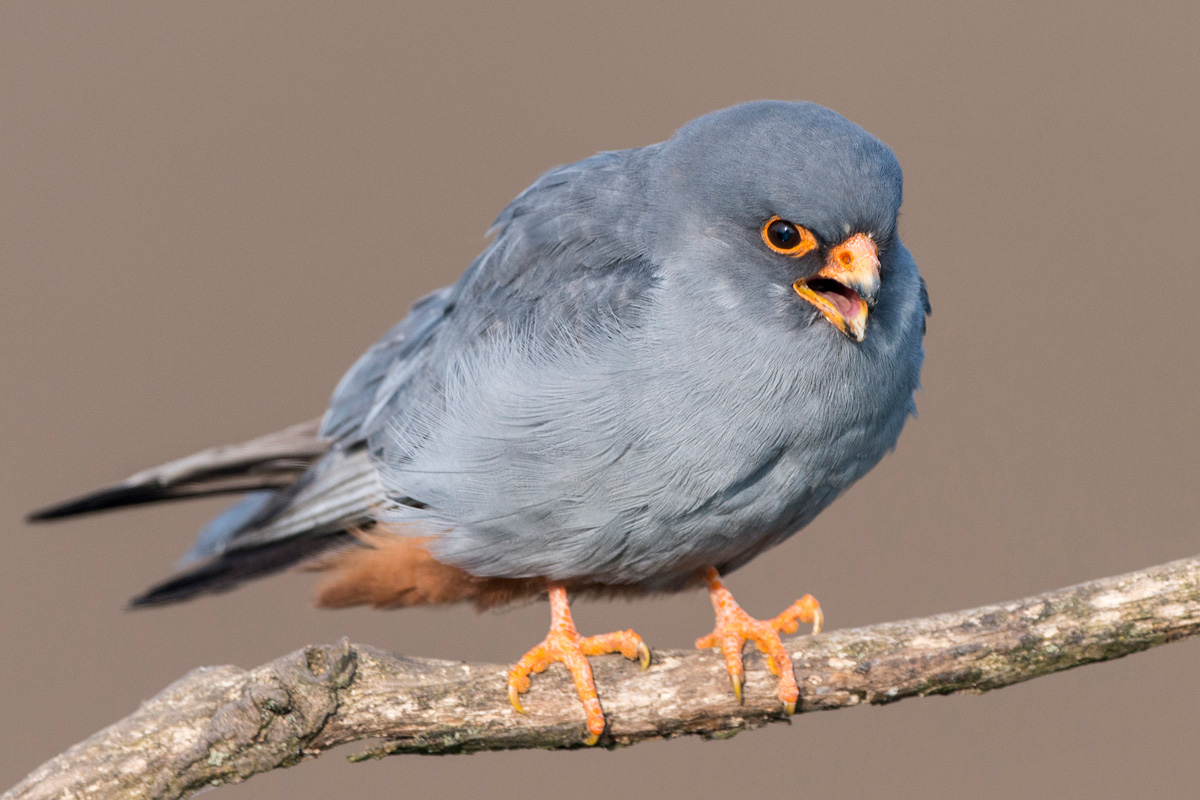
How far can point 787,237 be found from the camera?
12.2 ft

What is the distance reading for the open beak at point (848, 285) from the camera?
3640 millimetres

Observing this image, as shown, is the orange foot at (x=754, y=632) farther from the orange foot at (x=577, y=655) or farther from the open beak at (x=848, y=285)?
the open beak at (x=848, y=285)

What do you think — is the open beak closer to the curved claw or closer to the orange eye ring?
the orange eye ring

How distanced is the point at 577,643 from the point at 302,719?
3.58 ft

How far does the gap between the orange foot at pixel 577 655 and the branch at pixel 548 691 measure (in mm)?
43

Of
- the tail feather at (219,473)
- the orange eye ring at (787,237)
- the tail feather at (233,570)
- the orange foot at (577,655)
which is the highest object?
the orange eye ring at (787,237)

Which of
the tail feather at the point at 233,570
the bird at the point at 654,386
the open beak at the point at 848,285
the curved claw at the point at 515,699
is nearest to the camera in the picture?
the open beak at the point at 848,285

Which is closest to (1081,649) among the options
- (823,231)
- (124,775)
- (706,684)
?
(706,684)

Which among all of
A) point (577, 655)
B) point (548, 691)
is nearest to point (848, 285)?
point (577, 655)

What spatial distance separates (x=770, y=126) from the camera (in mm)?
3795

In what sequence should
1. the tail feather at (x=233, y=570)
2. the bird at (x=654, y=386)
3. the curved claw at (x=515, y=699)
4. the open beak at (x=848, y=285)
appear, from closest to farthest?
the open beak at (x=848, y=285)
the bird at (x=654, y=386)
the curved claw at (x=515, y=699)
the tail feather at (x=233, y=570)

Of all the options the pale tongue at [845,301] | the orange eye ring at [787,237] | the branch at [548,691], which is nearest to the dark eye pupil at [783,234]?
the orange eye ring at [787,237]

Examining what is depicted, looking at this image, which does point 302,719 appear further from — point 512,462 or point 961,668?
point 961,668

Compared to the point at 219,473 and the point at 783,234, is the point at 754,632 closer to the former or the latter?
the point at 783,234
